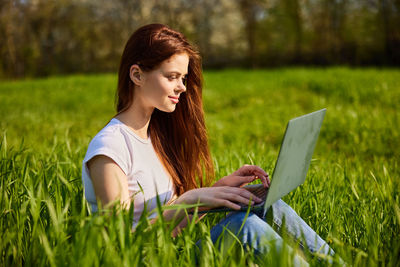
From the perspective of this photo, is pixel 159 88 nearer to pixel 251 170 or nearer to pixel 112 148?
pixel 112 148

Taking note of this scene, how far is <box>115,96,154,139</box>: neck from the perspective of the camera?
6.07ft

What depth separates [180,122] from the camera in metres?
2.15

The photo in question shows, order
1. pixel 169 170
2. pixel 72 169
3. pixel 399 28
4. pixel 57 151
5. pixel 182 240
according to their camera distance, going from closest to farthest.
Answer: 1. pixel 182 240
2. pixel 169 170
3. pixel 72 169
4. pixel 57 151
5. pixel 399 28

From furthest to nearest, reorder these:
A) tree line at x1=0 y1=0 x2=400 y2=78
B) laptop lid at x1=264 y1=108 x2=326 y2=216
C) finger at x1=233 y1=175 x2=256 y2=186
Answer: tree line at x1=0 y1=0 x2=400 y2=78 → finger at x1=233 y1=175 x2=256 y2=186 → laptop lid at x1=264 y1=108 x2=326 y2=216

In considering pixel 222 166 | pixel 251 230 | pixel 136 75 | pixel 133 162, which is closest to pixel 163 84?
pixel 136 75

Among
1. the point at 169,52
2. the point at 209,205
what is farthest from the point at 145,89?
the point at 209,205

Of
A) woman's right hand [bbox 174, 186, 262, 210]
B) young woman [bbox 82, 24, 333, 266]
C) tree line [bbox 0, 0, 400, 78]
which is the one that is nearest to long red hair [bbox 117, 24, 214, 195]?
young woman [bbox 82, 24, 333, 266]

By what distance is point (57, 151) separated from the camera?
309cm

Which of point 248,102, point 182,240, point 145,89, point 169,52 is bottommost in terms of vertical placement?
point 248,102

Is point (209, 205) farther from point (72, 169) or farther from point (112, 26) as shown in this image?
point (112, 26)

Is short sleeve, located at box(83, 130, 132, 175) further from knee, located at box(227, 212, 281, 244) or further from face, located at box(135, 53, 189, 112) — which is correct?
knee, located at box(227, 212, 281, 244)

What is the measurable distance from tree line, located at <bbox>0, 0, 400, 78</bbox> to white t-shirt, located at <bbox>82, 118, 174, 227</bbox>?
15668mm

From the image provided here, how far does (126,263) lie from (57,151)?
202cm

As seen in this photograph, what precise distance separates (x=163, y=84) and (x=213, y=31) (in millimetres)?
22316
